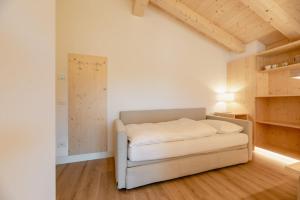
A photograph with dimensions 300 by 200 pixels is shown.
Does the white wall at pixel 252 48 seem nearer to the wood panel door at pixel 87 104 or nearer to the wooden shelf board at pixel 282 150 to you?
the wooden shelf board at pixel 282 150

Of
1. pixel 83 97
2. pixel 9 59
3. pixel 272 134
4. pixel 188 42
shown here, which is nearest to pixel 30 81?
pixel 9 59

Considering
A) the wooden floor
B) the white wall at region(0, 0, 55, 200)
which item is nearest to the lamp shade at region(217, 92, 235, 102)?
the wooden floor

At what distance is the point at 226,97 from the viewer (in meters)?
3.52

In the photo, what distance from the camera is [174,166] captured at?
186 centimetres

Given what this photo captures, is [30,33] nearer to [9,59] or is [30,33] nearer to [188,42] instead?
[9,59]

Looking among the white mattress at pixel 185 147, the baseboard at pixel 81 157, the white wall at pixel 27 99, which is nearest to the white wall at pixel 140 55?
the baseboard at pixel 81 157

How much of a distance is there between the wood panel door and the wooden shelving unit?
10.1 ft

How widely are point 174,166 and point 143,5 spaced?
268 cm

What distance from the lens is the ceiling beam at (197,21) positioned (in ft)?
8.82

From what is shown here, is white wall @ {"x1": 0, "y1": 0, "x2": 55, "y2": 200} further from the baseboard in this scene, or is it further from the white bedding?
the baseboard

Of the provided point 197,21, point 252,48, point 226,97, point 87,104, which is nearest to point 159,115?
point 87,104

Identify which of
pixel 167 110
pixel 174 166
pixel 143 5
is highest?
pixel 143 5

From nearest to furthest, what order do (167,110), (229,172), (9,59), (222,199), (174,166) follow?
1. (9,59)
2. (222,199)
3. (174,166)
4. (229,172)
5. (167,110)

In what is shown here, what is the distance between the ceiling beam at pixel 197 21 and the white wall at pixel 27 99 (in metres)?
2.40
